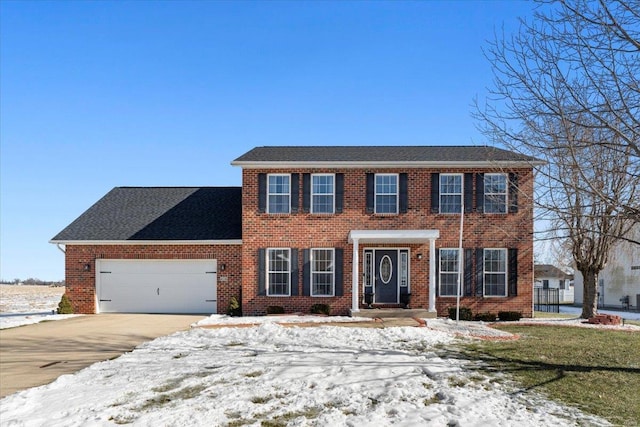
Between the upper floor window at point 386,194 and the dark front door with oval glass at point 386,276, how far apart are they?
4.73ft

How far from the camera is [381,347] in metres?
10.6

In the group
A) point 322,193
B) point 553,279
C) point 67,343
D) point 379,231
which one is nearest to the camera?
point 67,343

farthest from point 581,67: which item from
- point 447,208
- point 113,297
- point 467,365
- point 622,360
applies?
point 113,297

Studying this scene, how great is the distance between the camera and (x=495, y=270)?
18.8 metres

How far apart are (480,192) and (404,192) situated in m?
2.58

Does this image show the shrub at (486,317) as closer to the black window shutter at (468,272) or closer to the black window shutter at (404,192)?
the black window shutter at (468,272)

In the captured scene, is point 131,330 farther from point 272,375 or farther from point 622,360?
point 622,360

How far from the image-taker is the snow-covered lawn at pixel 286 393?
6281 millimetres

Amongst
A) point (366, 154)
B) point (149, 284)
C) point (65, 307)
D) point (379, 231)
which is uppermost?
point (366, 154)

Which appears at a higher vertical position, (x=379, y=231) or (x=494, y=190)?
(x=494, y=190)

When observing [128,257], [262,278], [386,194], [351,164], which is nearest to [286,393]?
[262,278]

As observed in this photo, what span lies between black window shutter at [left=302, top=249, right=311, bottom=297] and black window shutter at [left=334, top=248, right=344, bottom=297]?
92cm

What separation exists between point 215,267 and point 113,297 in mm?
3940

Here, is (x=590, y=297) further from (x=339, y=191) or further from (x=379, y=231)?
(x=339, y=191)
